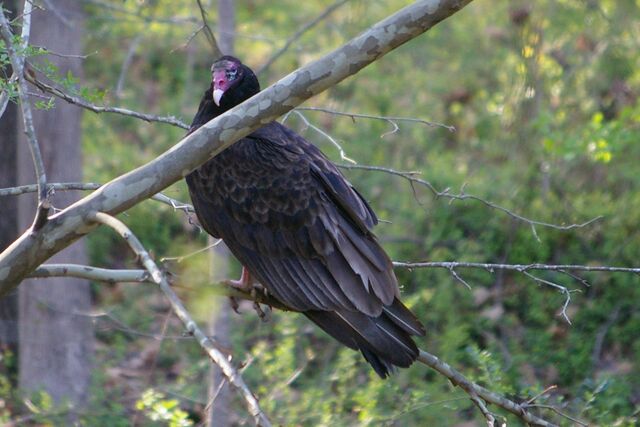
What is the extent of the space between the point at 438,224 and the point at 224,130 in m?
4.95

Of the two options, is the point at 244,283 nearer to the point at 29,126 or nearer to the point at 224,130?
the point at 224,130

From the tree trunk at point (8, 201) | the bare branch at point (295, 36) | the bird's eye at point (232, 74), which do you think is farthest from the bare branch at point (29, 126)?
the tree trunk at point (8, 201)

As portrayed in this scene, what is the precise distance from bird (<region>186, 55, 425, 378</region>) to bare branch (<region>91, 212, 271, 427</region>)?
3.83 feet

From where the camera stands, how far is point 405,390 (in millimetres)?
5961

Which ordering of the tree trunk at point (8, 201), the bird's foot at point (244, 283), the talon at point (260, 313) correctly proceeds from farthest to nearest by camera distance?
1. the tree trunk at point (8, 201)
2. the bird's foot at point (244, 283)
3. the talon at point (260, 313)

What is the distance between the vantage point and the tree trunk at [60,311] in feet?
19.5

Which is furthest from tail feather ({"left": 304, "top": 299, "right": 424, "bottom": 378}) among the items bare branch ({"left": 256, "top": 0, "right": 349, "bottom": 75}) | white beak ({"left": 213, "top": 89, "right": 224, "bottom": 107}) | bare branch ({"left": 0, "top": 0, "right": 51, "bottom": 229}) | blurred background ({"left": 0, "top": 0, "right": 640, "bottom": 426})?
bare branch ({"left": 256, "top": 0, "right": 349, "bottom": 75})

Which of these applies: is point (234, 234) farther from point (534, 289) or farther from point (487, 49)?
point (487, 49)

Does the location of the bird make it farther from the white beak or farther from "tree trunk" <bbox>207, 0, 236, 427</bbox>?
"tree trunk" <bbox>207, 0, 236, 427</bbox>

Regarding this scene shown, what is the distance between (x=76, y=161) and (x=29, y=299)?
94 centimetres

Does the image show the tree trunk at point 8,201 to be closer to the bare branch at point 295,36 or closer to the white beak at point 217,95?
the bare branch at point 295,36

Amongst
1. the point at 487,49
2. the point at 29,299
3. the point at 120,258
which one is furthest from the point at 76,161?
the point at 487,49

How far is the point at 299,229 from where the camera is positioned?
12.6 feet

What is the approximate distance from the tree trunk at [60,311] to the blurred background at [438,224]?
80mm
